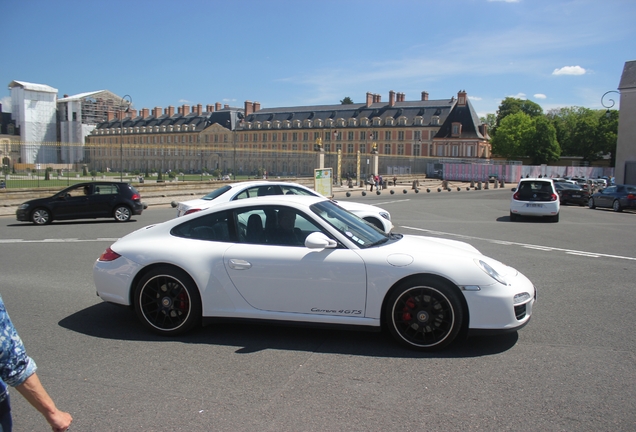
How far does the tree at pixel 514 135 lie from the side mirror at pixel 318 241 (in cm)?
9370

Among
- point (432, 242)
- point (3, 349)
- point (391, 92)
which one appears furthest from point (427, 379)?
point (391, 92)

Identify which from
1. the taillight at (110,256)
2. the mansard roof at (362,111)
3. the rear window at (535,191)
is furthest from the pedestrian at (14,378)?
the mansard roof at (362,111)

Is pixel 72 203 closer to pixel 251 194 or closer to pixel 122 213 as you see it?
pixel 122 213

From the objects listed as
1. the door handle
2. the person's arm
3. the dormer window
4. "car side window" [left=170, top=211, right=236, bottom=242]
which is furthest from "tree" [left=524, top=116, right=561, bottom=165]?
the person's arm

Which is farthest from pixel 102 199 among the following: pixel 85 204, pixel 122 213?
pixel 122 213

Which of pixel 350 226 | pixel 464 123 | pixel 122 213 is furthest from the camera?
pixel 464 123

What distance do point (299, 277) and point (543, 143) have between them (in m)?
94.0

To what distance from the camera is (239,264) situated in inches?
201

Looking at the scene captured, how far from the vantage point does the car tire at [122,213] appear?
18484 mm

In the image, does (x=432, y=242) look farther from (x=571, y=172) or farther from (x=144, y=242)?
(x=571, y=172)

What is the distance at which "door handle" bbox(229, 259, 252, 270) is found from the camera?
5.09 m

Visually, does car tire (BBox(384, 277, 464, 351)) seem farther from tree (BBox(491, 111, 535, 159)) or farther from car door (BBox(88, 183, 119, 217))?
tree (BBox(491, 111, 535, 159))

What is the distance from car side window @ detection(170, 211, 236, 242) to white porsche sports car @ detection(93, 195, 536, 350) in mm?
11

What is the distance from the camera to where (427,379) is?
425 cm
